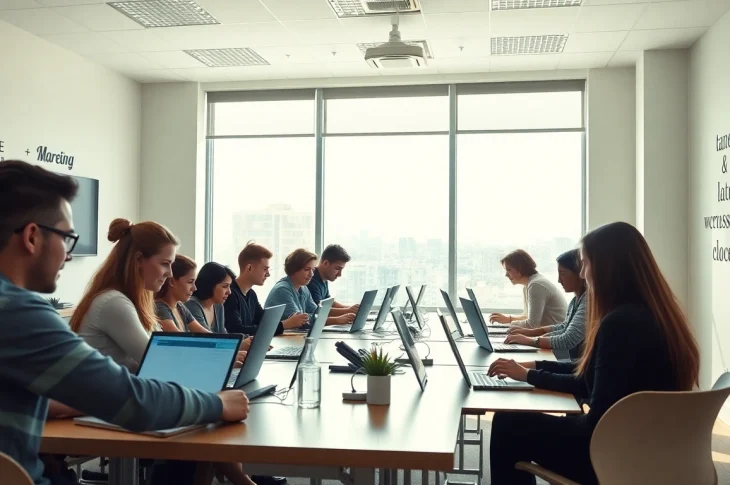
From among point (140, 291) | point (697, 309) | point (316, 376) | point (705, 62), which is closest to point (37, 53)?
point (140, 291)

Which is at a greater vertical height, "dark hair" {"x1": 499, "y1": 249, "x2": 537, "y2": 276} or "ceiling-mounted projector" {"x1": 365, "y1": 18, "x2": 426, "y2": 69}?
"ceiling-mounted projector" {"x1": 365, "y1": 18, "x2": 426, "y2": 69}

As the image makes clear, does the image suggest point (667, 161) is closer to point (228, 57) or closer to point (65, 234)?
point (228, 57)

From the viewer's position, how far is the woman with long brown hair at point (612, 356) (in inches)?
91.8

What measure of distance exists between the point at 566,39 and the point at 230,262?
13.6ft

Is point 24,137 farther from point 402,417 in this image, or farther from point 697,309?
point 697,309

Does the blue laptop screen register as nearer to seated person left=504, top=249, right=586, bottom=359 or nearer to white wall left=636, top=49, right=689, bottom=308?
seated person left=504, top=249, right=586, bottom=359

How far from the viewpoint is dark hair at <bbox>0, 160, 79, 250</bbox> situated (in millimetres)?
1438

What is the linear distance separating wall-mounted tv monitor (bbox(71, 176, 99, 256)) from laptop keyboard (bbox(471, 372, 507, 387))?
4.69 metres

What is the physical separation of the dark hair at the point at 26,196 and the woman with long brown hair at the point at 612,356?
62.8 inches

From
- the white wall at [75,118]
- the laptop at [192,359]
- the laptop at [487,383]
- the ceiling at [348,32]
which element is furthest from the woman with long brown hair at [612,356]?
the white wall at [75,118]

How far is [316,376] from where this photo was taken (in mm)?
2334

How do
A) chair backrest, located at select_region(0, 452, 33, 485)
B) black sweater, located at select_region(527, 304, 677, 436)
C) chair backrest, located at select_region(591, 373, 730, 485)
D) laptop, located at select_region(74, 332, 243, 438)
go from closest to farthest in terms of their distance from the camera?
chair backrest, located at select_region(0, 452, 33, 485) < chair backrest, located at select_region(591, 373, 730, 485) < laptop, located at select_region(74, 332, 243, 438) < black sweater, located at select_region(527, 304, 677, 436)

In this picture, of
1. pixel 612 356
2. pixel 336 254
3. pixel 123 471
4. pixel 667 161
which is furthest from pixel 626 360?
pixel 667 161

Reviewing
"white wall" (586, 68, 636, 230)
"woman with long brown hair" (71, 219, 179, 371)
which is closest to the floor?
"woman with long brown hair" (71, 219, 179, 371)
